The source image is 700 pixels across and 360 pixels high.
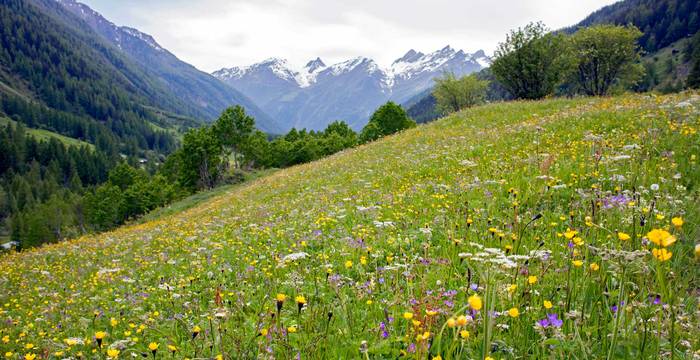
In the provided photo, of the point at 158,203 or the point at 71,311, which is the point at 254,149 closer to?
the point at 158,203

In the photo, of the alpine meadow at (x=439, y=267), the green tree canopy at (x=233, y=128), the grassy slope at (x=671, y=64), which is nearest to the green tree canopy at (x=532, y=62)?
the alpine meadow at (x=439, y=267)

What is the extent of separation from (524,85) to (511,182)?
137 feet

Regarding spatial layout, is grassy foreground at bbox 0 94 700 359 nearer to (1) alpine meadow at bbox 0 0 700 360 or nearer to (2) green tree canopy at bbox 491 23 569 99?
(1) alpine meadow at bbox 0 0 700 360

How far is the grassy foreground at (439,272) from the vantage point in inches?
112

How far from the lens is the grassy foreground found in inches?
112

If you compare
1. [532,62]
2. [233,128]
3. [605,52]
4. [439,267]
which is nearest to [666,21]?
[605,52]

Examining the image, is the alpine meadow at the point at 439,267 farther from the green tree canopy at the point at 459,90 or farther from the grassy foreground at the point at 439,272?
the green tree canopy at the point at 459,90

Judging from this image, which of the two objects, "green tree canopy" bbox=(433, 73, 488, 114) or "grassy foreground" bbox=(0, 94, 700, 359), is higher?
"green tree canopy" bbox=(433, 73, 488, 114)

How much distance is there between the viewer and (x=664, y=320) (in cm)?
284

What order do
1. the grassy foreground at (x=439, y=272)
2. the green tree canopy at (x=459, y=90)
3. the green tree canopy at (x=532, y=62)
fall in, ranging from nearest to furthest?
the grassy foreground at (x=439, y=272) < the green tree canopy at (x=532, y=62) < the green tree canopy at (x=459, y=90)

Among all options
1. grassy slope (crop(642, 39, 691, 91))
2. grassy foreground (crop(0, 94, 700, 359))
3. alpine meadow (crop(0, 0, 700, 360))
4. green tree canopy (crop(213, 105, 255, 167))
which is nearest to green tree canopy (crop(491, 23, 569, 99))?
alpine meadow (crop(0, 0, 700, 360))

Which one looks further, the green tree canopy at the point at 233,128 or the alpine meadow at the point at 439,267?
the green tree canopy at the point at 233,128

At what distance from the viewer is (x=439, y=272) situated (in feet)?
15.0

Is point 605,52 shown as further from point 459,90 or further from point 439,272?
point 439,272
